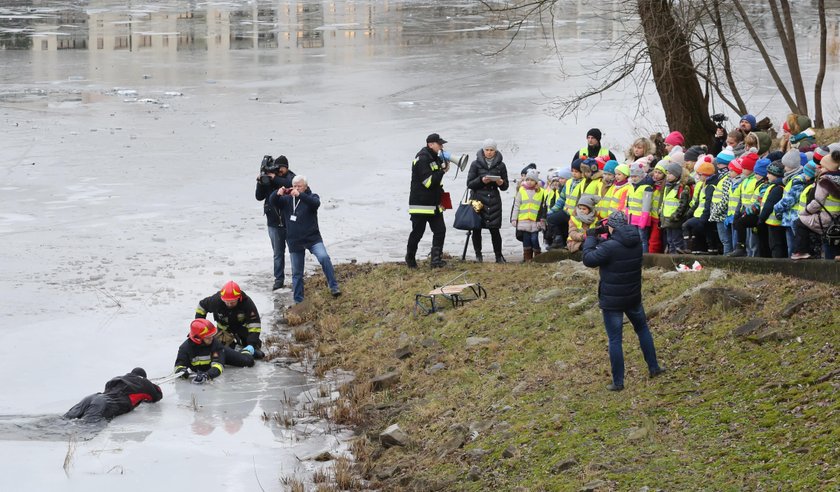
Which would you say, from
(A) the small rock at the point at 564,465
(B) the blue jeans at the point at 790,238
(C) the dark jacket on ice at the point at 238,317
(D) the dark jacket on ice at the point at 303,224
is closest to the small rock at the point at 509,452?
(A) the small rock at the point at 564,465

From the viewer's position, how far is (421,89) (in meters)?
32.3

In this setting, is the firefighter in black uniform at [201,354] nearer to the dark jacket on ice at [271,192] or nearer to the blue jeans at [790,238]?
the dark jacket on ice at [271,192]

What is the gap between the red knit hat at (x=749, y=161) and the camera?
1237 cm

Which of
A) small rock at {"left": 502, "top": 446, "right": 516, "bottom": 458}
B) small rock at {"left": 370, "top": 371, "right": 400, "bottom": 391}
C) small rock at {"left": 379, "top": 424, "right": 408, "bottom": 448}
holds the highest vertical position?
small rock at {"left": 502, "top": 446, "right": 516, "bottom": 458}

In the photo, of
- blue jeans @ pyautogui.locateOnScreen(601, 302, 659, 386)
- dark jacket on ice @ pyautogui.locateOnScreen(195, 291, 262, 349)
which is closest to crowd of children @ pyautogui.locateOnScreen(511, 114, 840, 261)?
blue jeans @ pyautogui.locateOnScreen(601, 302, 659, 386)

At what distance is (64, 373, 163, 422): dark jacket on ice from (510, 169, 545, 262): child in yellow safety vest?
547 centimetres

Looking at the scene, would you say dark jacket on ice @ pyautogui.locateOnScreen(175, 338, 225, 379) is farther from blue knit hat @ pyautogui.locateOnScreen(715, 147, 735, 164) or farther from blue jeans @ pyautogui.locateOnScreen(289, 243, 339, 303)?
blue knit hat @ pyautogui.locateOnScreen(715, 147, 735, 164)

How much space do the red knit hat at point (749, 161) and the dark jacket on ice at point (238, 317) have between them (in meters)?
5.36

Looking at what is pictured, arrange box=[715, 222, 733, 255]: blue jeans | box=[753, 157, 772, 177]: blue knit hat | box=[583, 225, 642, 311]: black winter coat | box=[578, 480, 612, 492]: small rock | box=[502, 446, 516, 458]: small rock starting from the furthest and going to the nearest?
box=[715, 222, 733, 255]: blue jeans, box=[753, 157, 772, 177]: blue knit hat, box=[583, 225, 642, 311]: black winter coat, box=[502, 446, 516, 458]: small rock, box=[578, 480, 612, 492]: small rock

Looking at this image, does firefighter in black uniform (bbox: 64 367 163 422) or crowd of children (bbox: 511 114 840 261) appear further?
crowd of children (bbox: 511 114 840 261)

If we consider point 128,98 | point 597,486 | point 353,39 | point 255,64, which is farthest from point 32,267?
point 353,39

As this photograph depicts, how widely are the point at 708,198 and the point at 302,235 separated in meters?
5.08

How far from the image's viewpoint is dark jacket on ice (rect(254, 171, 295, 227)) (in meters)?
15.9

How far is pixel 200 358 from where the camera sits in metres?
12.6
